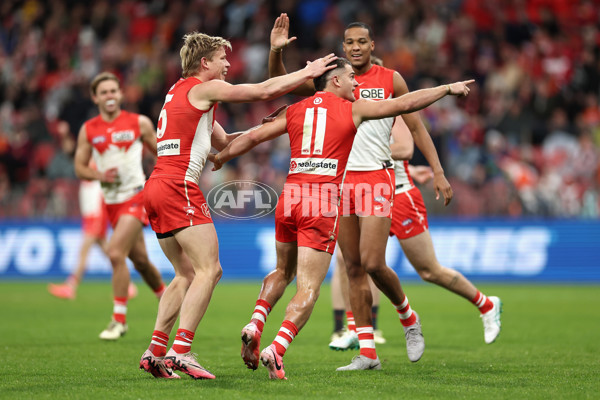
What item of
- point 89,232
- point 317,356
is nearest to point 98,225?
point 89,232

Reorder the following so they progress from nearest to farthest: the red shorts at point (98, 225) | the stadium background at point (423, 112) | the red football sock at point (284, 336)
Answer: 1. the red football sock at point (284, 336)
2. the red shorts at point (98, 225)
3. the stadium background at point (423, 112)

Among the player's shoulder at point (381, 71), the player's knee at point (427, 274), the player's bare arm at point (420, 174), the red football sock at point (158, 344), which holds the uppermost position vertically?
the player's shoulder at point (381, 71)

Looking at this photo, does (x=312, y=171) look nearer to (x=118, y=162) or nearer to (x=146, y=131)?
(x=146, y=131)

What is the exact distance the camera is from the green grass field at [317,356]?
20.3ft

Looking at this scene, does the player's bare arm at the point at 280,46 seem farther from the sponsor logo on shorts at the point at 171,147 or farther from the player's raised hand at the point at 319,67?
the sponsor logo on shorts at the point at 171,147

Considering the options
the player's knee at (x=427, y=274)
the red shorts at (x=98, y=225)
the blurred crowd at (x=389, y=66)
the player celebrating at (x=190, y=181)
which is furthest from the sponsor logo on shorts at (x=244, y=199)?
the player celebrating at (x=190, y=181)

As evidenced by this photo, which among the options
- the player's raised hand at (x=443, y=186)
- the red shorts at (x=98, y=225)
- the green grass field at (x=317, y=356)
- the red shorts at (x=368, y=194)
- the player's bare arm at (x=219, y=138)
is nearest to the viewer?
the green grass field at (x=317, y=356)

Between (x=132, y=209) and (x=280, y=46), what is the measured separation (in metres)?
3.83

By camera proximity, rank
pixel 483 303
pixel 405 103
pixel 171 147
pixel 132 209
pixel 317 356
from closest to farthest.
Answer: pixel 405 103, pixel 171 147, pixel 317 356, pixel 483 303, pixel 132 209

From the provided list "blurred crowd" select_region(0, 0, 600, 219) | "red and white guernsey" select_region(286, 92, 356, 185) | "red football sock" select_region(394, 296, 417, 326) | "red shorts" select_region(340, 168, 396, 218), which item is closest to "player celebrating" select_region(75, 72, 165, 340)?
"red shorts" select_region(340, 168, 396, 218)

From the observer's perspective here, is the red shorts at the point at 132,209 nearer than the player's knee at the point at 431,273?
No

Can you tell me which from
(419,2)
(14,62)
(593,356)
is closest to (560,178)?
(419,2)

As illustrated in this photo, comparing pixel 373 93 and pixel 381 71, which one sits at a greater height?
pixel 381 71

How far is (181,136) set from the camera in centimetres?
691
